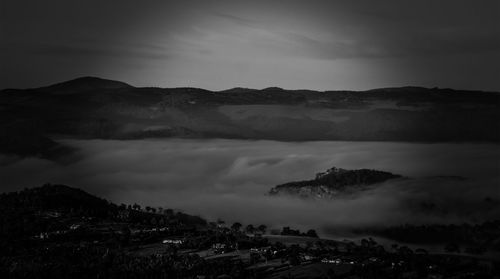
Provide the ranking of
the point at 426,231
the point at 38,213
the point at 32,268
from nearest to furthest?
the point at 32,268
the point at 38,213
the point at 426,231

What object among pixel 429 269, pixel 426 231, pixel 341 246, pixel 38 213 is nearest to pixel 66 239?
pixel 38 213

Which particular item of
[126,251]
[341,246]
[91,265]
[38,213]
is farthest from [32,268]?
[341,246]

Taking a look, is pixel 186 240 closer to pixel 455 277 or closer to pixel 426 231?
pixel 455 277

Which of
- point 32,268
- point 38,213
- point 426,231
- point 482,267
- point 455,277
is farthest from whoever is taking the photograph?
point 426,231

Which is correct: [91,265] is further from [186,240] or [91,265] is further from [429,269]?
[429,269]

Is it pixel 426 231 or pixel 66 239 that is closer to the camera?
pixel 66 239

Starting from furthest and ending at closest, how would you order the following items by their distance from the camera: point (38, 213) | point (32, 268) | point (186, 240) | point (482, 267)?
point (38, 213)
point (186, 240)
point (482, 267)
point (32, 268)
